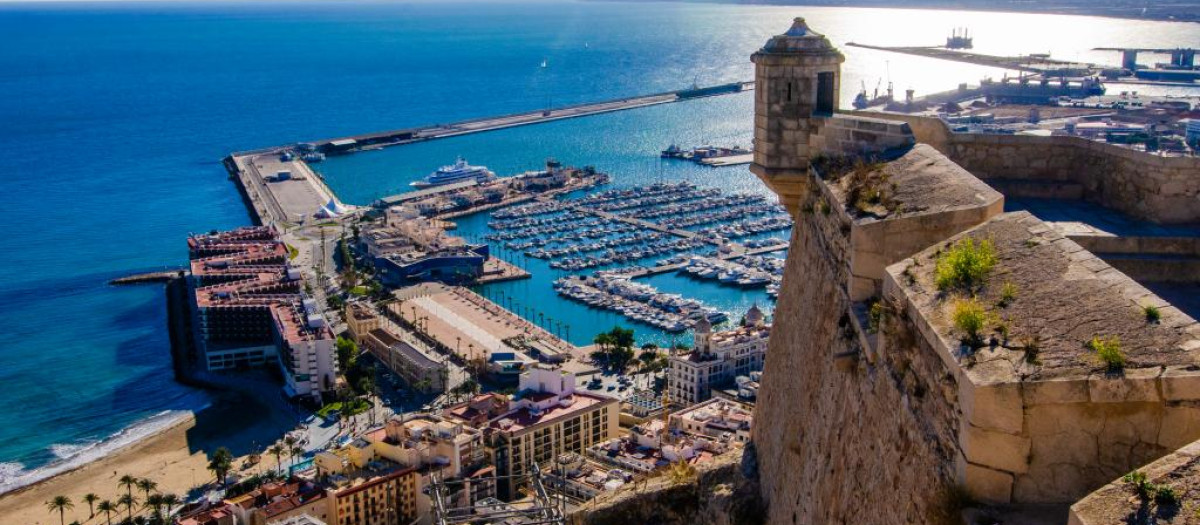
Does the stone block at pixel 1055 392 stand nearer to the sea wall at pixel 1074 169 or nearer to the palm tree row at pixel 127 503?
the sea wall at pixel 1074 169

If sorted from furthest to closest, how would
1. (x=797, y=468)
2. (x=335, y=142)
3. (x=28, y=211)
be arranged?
1. (x=335, y=142)
2. (x=28, y=211)
3. (x=797, y=468)

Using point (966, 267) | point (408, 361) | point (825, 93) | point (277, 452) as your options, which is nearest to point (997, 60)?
point (408, 361)

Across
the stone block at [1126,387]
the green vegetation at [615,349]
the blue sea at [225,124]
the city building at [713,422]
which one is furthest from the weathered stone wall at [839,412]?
the green vegetation at [615,349]

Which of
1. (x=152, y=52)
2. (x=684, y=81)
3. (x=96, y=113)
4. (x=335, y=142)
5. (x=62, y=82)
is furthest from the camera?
(x=152, y=52)

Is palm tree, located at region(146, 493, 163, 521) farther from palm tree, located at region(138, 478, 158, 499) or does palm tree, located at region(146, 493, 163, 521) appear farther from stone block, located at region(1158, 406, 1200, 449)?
stone block, located at region(1158, 406, 1200, 449)

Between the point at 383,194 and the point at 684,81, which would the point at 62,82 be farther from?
the point at 383,194

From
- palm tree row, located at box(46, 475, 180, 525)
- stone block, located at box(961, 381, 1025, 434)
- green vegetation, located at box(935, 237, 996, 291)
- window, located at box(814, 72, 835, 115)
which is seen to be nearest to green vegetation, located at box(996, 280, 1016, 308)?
green vegetation, located at box(935, 237, 996, 291)

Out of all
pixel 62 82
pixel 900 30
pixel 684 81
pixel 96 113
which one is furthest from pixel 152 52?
pixel 900 30
